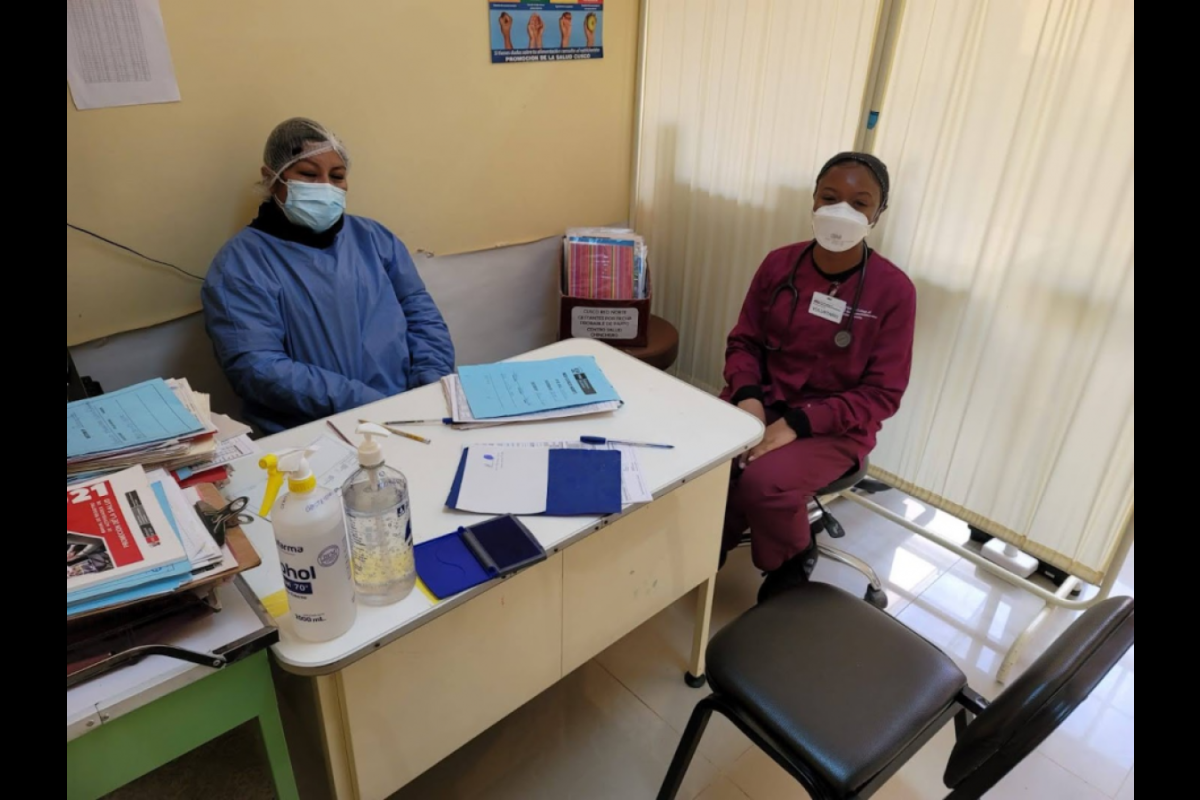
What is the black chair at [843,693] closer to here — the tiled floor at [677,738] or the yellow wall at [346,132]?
the tiled floor at [677,738]

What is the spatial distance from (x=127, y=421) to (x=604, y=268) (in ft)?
5.41

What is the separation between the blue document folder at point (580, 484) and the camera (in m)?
1.27

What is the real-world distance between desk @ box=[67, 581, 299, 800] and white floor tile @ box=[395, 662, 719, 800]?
2.40 ft

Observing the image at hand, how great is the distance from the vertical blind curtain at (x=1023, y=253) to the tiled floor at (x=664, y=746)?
0.32m

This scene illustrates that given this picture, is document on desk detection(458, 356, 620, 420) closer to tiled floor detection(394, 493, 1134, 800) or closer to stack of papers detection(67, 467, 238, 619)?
stack of papers detection(67, 467, 238, 619)

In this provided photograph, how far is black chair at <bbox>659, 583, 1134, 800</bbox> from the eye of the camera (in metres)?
0.96

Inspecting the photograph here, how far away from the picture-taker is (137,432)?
3.85 feet

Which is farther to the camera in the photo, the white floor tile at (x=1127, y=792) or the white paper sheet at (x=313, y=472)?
the white floor tile at (x=1127, y=792)

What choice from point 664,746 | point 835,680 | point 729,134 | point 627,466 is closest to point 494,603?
point 627,466

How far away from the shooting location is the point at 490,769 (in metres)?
1.68

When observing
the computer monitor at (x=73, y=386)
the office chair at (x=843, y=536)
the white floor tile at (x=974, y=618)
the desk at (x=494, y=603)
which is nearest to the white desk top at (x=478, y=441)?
the desk at (x=494, y=603)

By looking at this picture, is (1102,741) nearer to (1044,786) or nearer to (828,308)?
(1044,786)

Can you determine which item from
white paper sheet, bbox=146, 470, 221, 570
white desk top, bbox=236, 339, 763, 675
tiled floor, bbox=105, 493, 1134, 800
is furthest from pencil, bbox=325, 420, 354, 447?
tiled floor, bbox=105, 493, 1134, 800
